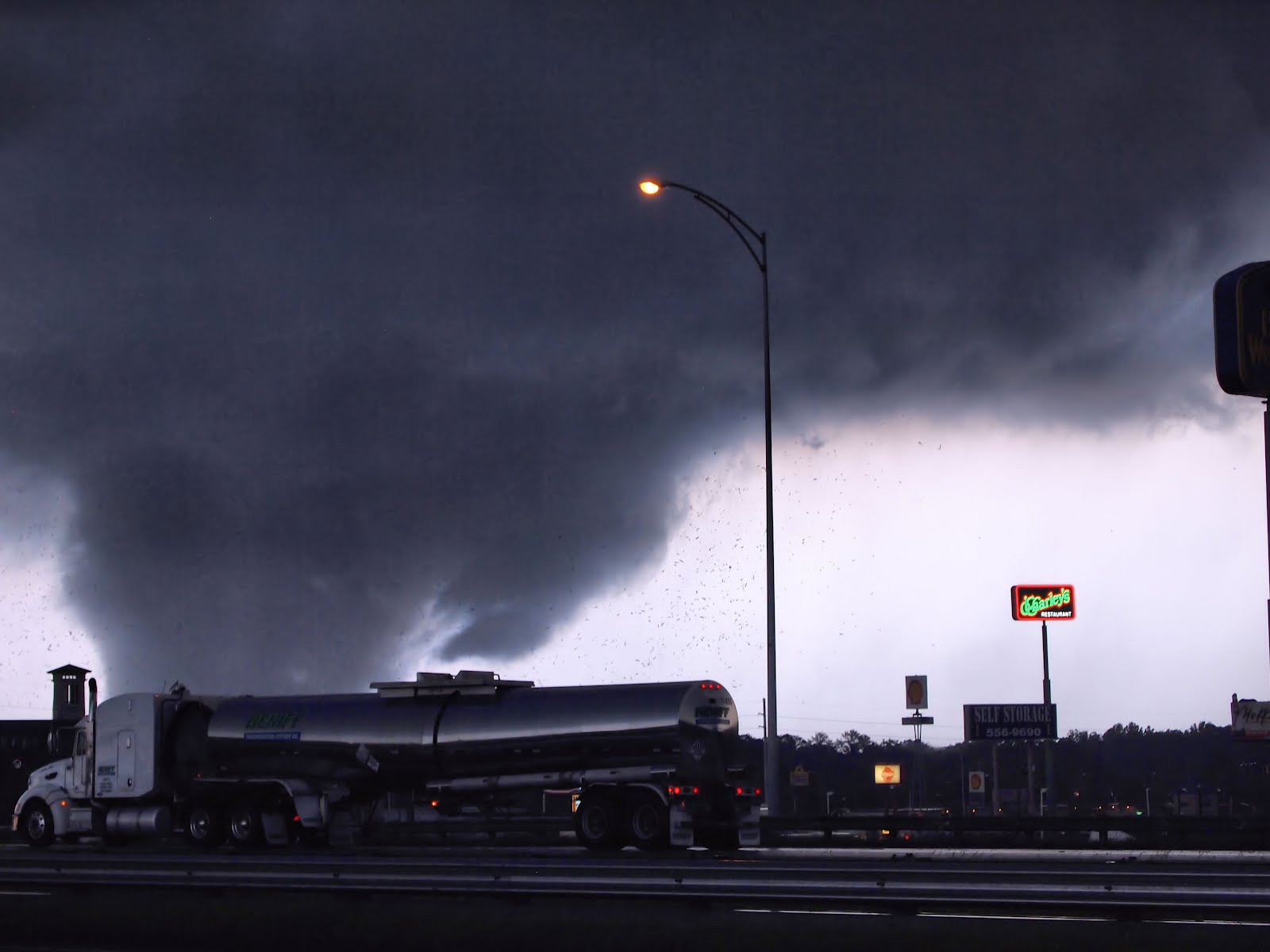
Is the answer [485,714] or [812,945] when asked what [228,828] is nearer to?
[485,714]

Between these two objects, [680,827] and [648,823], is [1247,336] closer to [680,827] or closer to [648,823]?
[680,827]

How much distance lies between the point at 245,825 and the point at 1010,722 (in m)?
21.4

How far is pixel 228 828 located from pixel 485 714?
7.15 metres

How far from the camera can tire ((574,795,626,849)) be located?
3003cm

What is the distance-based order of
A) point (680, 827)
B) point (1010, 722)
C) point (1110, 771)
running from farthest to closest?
point (1110, 771), point (1010, 722), point (680, 827)

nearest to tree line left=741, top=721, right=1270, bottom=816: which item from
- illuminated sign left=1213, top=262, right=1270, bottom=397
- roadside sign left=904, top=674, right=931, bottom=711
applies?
roadside sign left=904, top=674, right=931, bottom=711

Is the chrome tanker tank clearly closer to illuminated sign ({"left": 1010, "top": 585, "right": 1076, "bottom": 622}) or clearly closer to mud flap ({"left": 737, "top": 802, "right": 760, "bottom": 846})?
mud flap ({"left": 737, "top": 802, "right": 760, "bottom": 846})

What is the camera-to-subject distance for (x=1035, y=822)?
2986cm

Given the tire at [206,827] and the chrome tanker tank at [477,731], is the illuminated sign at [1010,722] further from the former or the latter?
the tire at [206,827]

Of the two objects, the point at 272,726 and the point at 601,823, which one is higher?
the point at 272,726

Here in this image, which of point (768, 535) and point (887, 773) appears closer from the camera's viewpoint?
point (768, 535)

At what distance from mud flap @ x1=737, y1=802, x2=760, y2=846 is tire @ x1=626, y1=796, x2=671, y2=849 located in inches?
75.3

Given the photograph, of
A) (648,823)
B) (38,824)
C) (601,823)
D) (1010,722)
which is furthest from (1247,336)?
(1010,722)

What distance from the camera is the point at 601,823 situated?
3025 centimetres
